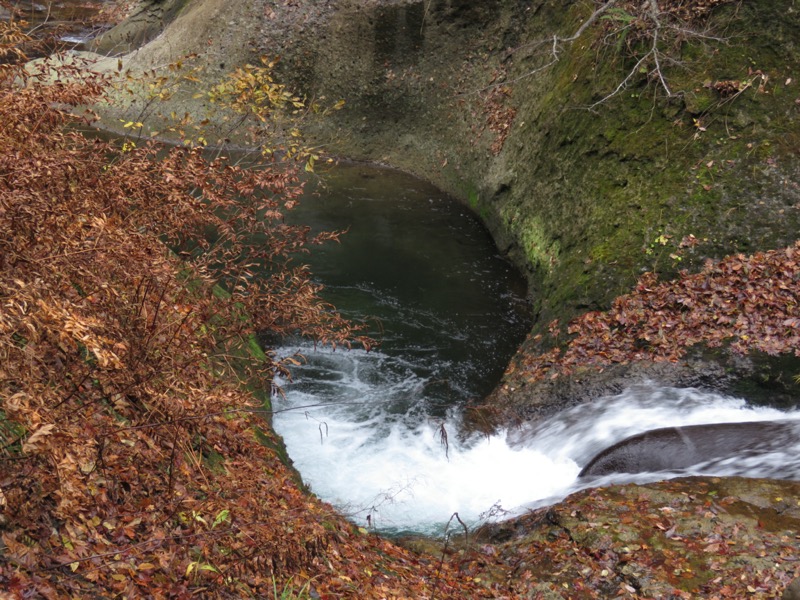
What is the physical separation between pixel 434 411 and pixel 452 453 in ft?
2.90

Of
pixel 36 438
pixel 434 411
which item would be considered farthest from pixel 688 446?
pixel 36 438

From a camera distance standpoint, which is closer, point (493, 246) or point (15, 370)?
point (15, 370)

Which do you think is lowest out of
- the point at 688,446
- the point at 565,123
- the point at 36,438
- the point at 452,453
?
the point at 452,453

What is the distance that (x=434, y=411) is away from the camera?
911 centimetres

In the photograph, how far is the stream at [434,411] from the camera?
24.5 feet

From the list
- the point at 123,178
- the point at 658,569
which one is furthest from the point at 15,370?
the point at 658,569

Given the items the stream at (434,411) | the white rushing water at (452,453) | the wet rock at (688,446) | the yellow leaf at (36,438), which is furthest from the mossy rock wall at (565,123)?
the yellow leaf at (36,438)

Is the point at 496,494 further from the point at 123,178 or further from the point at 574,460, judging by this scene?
the point at 123,178

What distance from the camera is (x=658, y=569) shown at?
539cm

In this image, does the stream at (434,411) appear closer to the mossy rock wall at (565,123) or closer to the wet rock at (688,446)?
the wet rock at (688,446)

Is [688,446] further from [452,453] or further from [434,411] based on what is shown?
[434,411]

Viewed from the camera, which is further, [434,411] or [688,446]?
[434,411]

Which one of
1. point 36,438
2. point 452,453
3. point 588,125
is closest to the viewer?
point 36,438

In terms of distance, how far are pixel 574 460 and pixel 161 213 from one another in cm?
536
